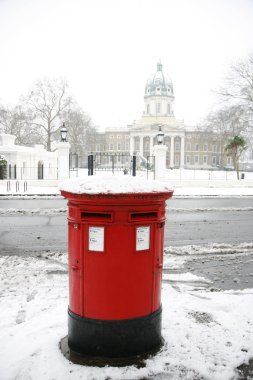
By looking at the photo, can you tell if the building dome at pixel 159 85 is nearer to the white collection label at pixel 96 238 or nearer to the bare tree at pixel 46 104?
the bare tree at pixel 46 104

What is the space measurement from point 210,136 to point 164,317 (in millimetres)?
48682

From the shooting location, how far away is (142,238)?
280cm

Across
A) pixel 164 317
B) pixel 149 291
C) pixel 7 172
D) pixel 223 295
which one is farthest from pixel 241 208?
pixel 7 172

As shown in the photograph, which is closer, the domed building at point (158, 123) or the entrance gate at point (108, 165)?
the entrance gate at point (108, 165)

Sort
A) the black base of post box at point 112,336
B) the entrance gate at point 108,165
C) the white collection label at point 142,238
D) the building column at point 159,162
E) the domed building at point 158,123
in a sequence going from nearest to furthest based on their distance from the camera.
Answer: the white collection label at point 142,238 < the black base of post box at point 112,336 < the entrance gate at point 108,165 < the building column at point 159,162 < the domed building at point 158,123

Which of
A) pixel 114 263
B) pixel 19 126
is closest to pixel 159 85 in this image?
pixel 19 126

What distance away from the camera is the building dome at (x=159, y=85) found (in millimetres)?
94125

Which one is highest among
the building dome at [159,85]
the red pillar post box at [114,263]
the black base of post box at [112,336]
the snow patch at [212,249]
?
the building dome at [159,85]

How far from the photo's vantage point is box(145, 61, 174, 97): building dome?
3706 inches

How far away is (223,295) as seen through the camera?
4402 millimetres

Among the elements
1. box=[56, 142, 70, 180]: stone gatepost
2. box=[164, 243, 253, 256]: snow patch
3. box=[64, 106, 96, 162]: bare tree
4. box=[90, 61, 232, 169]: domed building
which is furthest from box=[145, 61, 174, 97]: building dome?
box=[164, 243, 253, 256]: snow patch

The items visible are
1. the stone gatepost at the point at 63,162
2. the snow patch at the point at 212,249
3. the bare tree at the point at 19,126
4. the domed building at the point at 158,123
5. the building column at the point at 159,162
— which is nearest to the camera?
the snow patch at the point at 212,249

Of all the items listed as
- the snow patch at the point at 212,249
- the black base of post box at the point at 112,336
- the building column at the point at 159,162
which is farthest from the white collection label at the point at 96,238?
the building column at the point at 159,162

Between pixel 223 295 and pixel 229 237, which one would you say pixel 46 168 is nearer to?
pixel 229 237
